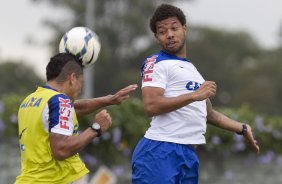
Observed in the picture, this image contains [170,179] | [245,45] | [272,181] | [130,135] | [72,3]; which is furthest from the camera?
[245,45]

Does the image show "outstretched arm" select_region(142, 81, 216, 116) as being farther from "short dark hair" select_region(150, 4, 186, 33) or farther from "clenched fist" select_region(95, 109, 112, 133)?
"short dark hair" select_region(150, 4, 186, 33)

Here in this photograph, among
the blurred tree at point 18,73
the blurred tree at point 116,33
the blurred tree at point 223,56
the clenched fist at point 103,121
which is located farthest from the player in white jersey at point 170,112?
the blurred tree at point 223,56

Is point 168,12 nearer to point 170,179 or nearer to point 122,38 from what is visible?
point 170,179

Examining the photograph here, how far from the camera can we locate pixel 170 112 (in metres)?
5.91

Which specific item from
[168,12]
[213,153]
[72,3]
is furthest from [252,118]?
[72,3]

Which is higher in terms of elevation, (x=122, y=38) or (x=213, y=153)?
(x=213, y=153)

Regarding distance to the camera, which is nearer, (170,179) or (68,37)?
(170,179)

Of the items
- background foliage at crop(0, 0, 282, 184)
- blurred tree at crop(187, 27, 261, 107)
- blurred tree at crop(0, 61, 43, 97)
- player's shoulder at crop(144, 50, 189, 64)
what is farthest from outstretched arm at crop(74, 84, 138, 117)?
blurred tree at crop(187, 27, 261, 107)

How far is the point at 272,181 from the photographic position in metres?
12.9

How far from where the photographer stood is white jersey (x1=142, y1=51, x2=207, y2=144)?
19.4ft

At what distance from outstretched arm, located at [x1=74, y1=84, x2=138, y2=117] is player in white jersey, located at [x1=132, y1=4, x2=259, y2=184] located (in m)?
0.35

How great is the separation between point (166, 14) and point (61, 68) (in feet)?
3.22

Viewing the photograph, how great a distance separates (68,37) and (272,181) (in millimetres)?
7464

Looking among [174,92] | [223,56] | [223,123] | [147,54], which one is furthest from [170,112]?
[223,56]
